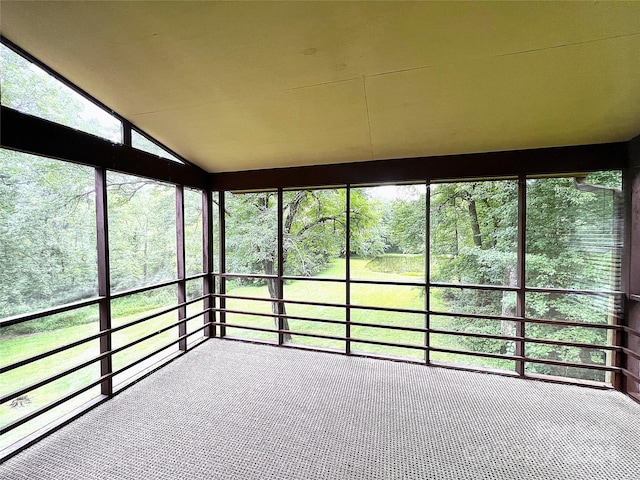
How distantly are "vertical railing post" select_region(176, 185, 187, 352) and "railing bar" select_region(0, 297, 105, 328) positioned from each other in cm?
108

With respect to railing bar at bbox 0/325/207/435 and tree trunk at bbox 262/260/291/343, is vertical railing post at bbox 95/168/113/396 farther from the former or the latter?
tree trunk at bbox 262/260/291/343

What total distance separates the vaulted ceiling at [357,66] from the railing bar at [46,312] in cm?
176

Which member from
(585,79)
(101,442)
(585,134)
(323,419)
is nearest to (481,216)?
(585,134)

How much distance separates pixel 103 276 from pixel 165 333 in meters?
1.29

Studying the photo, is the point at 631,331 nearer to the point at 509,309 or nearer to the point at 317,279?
the point at 509,309

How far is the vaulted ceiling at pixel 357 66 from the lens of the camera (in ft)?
5.08

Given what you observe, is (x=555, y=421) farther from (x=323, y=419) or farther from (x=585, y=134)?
(x=585, y=134)

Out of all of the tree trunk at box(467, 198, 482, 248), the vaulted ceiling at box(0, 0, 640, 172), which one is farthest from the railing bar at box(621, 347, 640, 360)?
the vaulted ceiling at box(0, 0, 640, 172)

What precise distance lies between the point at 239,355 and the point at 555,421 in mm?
3240

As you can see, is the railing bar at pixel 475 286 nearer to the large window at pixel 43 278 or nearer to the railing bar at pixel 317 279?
the railing bar at pixel 317 279

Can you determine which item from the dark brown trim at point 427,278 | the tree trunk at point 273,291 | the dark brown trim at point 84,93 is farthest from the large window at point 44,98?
the dark brown trim at point 427,278

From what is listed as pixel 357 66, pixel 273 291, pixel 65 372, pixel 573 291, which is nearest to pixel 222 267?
pixel 273 291

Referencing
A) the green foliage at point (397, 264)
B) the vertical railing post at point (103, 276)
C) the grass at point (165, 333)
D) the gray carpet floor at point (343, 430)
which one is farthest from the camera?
the green foliage at point (397, 264)

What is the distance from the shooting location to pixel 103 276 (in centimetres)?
262
